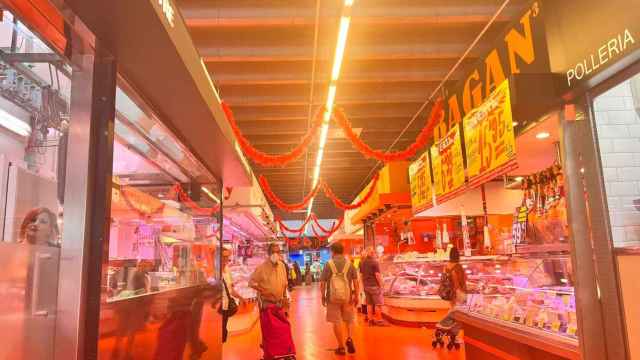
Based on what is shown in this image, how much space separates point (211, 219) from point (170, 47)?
3557 mm

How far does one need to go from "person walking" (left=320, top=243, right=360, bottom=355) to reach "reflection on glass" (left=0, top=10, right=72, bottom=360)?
5670 mm

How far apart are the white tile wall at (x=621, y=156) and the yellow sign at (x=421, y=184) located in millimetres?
3688

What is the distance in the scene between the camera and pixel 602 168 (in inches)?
123

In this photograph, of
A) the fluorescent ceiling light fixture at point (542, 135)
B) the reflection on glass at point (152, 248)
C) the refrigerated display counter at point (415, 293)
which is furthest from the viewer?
the refrigerated display counter at point (415, 293)

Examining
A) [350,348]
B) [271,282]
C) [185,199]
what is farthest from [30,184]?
[350,348]

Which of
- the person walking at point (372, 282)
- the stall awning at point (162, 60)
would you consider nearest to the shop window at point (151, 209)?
the stall awning at point (162, 60)

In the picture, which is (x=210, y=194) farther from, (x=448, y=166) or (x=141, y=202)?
(x=448, y=166)

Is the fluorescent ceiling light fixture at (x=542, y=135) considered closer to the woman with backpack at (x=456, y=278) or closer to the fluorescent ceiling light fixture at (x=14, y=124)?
the woman with backpack at (x=456, y=278)

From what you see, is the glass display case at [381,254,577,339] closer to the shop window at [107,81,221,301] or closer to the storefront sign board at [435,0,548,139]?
the storefront sign board at [435,0,548,139]

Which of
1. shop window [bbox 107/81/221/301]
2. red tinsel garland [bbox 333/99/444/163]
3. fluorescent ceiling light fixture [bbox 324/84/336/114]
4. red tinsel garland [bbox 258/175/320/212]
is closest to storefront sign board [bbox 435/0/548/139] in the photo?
red tinsel garland [bbox 333/99/444/163]

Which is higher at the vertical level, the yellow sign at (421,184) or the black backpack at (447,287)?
the yellow sign at (421,184)

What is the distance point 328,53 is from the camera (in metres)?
7.63

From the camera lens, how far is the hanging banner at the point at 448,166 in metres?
Answer: 5.49

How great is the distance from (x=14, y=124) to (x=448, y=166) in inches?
190
